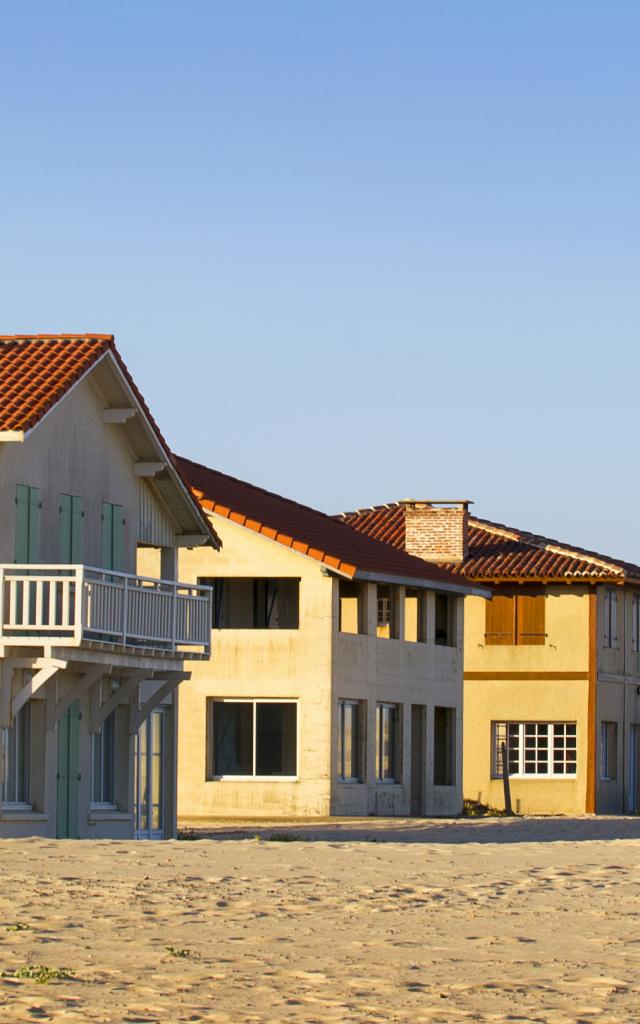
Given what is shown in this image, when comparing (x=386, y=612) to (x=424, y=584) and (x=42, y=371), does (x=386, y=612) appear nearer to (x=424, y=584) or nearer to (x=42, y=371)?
(x=424, y=584)

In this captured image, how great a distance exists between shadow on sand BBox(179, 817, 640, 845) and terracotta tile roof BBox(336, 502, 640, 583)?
8.58m

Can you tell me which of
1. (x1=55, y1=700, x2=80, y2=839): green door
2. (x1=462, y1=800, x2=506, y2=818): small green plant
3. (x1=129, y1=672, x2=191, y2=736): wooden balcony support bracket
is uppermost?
(x1=129, y1=672, x2=191, y2=736): wooden balcony support bracket

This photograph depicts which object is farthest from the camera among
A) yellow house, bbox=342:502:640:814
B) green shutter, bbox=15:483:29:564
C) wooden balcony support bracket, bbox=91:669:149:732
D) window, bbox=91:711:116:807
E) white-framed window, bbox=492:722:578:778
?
white-framed window, bbox=492:722:578:778

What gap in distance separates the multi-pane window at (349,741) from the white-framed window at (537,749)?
27.8 feet

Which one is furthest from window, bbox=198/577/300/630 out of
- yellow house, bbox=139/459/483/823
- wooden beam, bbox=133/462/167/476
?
wooden beam, bbox=133/462/167/476

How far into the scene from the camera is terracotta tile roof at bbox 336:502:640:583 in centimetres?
5047

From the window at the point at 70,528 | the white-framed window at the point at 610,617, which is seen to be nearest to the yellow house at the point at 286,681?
the white-framed window at the point at 610,617

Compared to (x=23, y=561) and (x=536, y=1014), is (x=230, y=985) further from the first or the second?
(x=23, y=561)

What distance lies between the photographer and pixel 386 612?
45.9 m

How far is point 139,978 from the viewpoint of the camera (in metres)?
13.9

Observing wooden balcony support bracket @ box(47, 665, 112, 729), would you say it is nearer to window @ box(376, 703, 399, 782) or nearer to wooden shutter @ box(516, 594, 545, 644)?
window @ box(376, 703, 399, 782)

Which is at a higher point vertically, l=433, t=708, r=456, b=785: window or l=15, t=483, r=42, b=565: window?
l=15, t=483, r=42, b=565: window

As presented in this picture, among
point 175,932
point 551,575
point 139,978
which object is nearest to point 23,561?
point 175,932

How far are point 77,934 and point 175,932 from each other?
81cm
